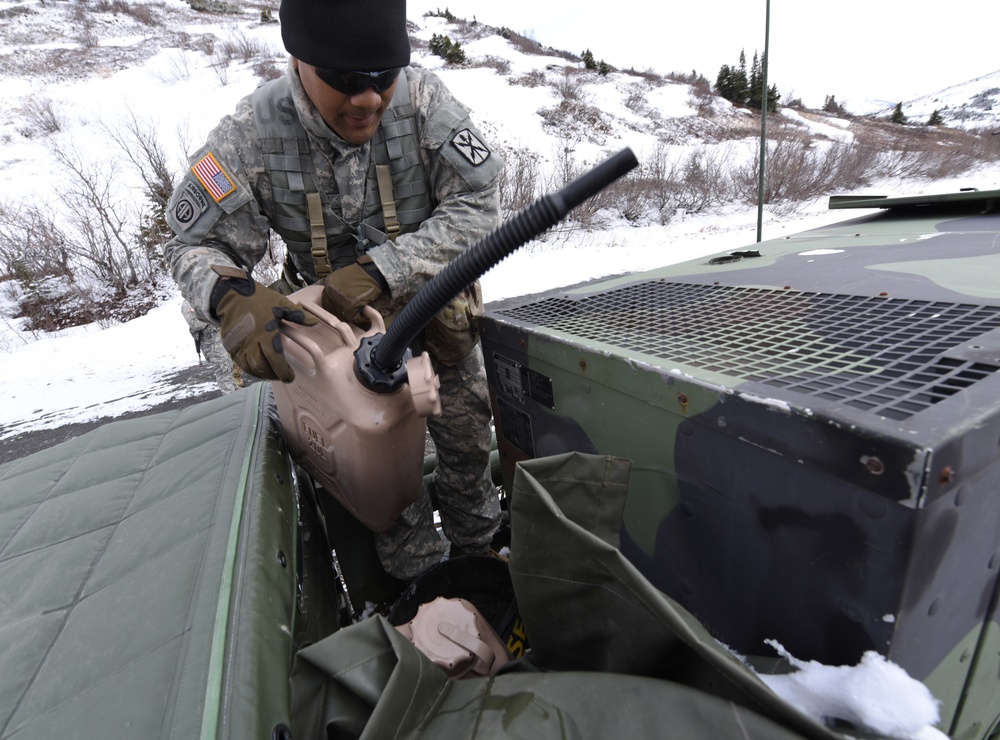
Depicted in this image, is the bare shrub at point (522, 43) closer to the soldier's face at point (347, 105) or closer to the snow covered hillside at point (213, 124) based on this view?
the snow covered hillside at point (213, 124)

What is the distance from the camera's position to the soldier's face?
141cm

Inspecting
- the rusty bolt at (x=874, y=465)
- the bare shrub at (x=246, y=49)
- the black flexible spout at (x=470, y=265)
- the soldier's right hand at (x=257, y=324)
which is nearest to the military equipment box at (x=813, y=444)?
the rusty bolt at (x=874, y=465)

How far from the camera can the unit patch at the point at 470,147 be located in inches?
65.2

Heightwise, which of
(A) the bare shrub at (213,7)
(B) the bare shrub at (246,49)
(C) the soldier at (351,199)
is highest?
(A) the bare shrub at (213,7)

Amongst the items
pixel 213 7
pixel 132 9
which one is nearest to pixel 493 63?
pixel 213 7

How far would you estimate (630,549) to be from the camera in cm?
115

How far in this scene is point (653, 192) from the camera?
531 inches

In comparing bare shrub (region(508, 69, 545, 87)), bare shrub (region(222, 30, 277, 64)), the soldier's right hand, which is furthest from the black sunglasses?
bare shrub (region(222, 30, 277, 64))

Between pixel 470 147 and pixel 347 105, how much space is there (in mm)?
390

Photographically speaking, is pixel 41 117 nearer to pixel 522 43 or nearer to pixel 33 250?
pixel 33 250

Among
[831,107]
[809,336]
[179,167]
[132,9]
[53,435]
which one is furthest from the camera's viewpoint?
[831,107]

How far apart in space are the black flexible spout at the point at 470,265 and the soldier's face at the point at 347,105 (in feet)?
2.19

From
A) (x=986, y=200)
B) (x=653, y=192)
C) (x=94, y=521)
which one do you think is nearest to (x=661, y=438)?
(x=94, y=521)

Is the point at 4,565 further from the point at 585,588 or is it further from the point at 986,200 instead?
the point at 986,200
